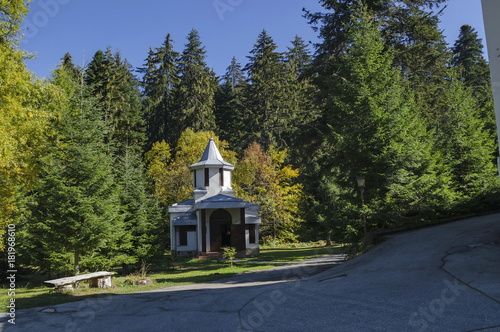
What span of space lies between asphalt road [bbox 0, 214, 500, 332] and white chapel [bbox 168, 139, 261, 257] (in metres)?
19.9

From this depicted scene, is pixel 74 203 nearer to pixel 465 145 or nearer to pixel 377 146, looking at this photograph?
pixel 377 146

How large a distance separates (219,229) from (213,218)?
102 centimetres

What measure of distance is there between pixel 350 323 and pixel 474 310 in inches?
75.1

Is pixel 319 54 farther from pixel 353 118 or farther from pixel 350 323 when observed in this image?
pixel 350 323

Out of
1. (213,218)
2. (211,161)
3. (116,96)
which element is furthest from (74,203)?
(116,96)

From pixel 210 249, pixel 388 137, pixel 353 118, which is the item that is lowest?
pixel 210 249

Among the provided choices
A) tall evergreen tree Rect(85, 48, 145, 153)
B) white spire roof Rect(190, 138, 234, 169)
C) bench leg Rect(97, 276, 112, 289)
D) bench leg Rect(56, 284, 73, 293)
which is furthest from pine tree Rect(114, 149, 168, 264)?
tall evergreen tree Rect(85, 48, 145, 153)

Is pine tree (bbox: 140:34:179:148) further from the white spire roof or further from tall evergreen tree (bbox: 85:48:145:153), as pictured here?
the white spire roof

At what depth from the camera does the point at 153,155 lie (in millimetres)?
41406

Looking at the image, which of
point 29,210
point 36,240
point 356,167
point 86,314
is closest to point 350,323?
point 86,314

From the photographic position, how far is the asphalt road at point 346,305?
575 cm

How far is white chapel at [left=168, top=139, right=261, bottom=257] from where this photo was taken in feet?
97.5

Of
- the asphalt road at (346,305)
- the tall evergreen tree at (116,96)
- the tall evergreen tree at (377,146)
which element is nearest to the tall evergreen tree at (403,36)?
the tall evergreen tree at (377,146)

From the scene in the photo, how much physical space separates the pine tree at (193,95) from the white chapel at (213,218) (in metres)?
15.0
